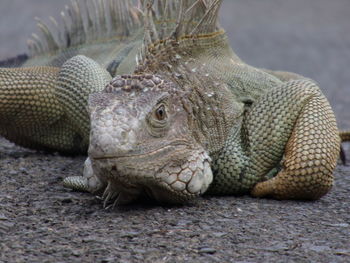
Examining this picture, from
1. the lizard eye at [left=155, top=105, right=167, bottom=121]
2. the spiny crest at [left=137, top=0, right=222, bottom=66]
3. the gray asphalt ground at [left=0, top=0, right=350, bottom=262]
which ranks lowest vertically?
the gray asphalt ground at [left=0, top=0, right=350, bottom=262]

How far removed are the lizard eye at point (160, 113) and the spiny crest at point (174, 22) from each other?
584mm

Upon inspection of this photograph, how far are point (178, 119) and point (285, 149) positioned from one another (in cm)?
101

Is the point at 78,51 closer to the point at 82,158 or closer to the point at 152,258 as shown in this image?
the point at 82,158

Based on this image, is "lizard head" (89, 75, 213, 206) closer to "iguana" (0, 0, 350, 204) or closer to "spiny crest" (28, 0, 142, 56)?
"iguana" (0, 0, 350, 204)

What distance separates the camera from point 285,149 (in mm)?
4805

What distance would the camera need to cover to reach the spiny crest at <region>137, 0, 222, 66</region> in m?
4.66

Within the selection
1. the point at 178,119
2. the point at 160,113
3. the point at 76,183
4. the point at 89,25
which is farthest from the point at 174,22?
the point at 89,25

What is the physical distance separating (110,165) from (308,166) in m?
1.53

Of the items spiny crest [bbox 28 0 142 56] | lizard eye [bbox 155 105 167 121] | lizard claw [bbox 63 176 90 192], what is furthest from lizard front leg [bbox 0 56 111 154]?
lizard eye [bbox 155 105 167 121]

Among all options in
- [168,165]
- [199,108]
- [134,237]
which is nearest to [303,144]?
[199,108]

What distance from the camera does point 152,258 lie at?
11.5 ft

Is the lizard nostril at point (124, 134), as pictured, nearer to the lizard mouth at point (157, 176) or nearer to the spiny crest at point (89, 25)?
the lizard mouth at point (157, 176)

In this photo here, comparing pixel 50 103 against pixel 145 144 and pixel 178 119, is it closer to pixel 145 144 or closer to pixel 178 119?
pixel 178 119

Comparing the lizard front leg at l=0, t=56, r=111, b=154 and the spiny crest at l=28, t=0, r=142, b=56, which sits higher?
the spiny crest at l=28, t=0, r=142, b=56
